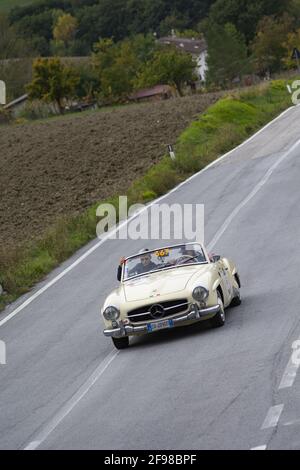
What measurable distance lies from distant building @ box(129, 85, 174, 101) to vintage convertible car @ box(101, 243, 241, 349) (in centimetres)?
8436

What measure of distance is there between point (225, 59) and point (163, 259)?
82853 millimetres

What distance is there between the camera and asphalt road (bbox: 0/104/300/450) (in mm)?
9797

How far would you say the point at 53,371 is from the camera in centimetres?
1470

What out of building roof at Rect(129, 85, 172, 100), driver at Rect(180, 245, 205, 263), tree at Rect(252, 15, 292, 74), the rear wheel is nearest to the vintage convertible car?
driver at Rect(180, 245, 205, 263)

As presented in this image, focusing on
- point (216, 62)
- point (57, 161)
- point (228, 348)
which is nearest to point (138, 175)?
point (57, 161)

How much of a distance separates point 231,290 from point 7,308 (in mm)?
6777

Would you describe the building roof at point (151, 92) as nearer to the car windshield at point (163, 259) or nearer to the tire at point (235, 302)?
the car windshield at point (163, 259)

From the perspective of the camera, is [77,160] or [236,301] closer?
[236,301]

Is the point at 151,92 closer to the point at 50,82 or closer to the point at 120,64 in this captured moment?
the point at 120,64

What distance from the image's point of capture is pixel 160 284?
15.4 meters

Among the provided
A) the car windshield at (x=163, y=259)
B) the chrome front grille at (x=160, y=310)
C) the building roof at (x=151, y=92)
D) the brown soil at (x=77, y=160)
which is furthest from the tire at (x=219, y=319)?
the building roof at (x=151, y=92)

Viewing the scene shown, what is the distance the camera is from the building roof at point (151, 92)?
345 ft

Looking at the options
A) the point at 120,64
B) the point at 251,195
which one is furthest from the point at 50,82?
the point at 251,195
